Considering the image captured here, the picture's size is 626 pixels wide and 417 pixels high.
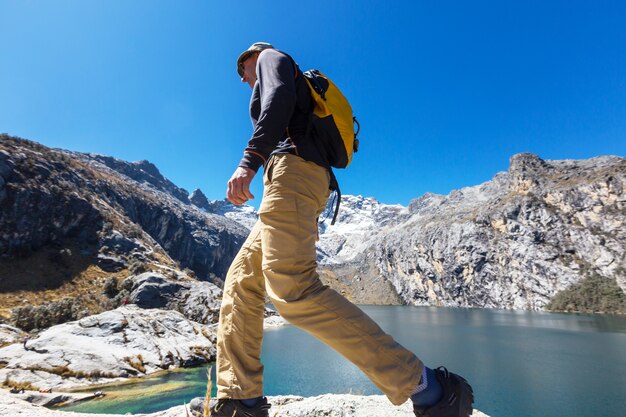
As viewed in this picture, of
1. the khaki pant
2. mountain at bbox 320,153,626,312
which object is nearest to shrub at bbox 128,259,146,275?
the khaki pant

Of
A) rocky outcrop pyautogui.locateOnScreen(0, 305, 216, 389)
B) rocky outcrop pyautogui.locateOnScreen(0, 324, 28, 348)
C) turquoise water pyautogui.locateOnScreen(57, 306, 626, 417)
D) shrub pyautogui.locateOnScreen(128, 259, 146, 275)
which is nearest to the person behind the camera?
rocky outcrop pyautogui.locateOnScreen(0, 305, 216, 389)

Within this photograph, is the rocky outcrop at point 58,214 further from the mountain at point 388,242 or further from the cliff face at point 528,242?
the cliff face at point 528,242

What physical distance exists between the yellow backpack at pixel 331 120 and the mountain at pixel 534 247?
146 metres

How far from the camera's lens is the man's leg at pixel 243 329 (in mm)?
2281

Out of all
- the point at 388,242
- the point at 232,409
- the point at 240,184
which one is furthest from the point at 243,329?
the point at 388,242

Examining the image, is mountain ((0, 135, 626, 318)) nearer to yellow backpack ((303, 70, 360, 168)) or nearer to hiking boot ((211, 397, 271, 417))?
hiking boot ((211, 397, 271, 417))

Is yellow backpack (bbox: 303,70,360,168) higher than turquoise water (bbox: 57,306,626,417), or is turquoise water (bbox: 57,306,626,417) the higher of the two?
yellow backpack (bbox: 303,70,360,168)

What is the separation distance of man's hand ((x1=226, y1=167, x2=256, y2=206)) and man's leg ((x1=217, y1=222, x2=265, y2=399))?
0.39 m

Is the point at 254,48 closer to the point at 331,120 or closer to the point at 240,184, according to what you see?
the point at 331,120

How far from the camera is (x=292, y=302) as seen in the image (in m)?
2.12

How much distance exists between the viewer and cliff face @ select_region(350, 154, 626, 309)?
125625 millimetres

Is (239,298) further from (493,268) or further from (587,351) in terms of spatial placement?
(493,268)

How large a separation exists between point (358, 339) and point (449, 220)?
18677cm

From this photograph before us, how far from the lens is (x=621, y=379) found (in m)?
29.7
